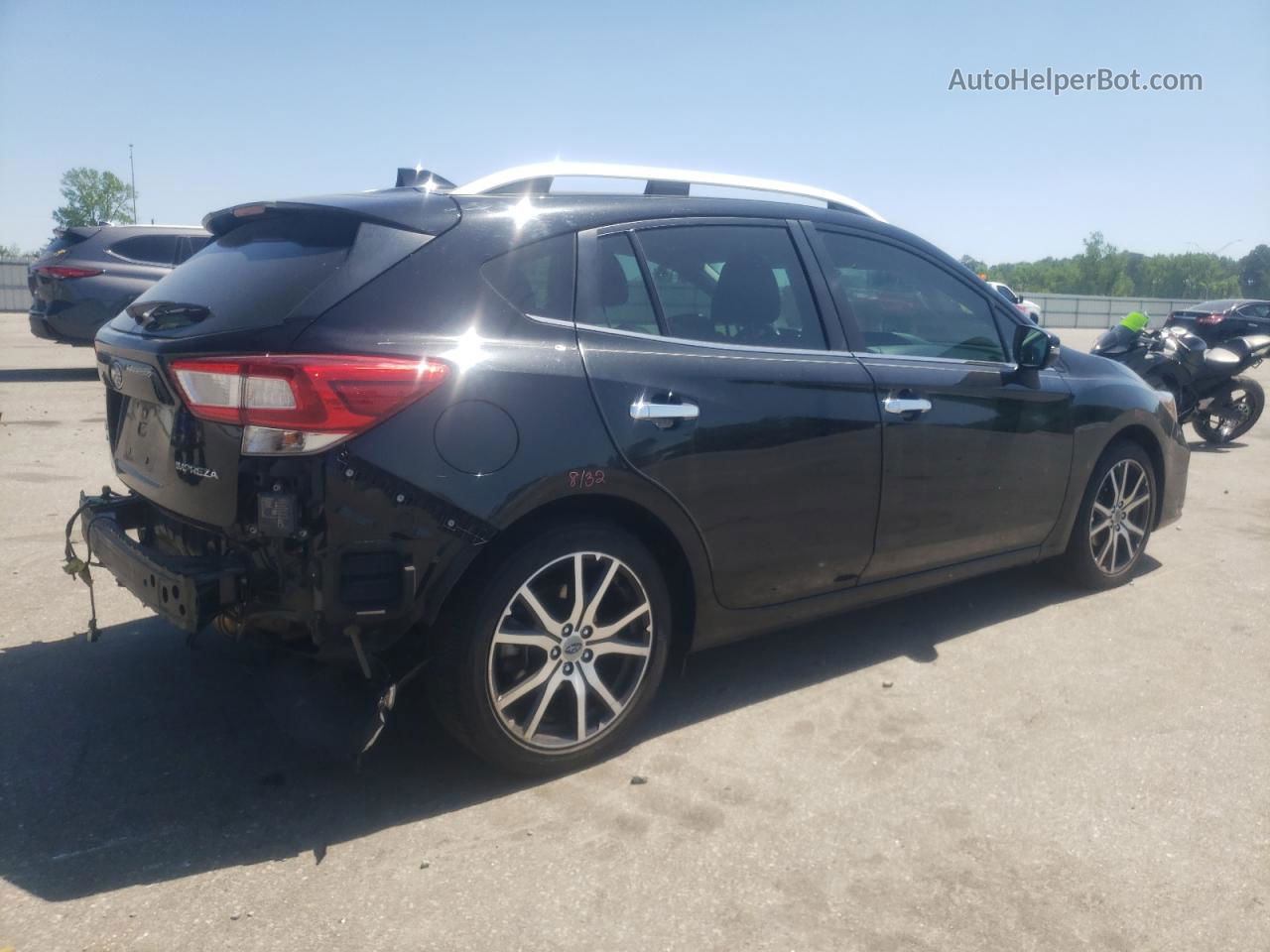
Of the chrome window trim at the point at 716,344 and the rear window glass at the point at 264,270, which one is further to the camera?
the chrome window trim at the point at 716,344

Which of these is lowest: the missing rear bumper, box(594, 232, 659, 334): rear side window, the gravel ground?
the gravel ground

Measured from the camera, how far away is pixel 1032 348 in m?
4.77

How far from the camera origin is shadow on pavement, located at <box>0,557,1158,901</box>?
2979 millimetres

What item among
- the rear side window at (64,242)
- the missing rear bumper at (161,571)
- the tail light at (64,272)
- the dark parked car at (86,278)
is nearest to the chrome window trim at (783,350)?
the missing rear bumper at (161,571)

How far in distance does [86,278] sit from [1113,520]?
11.3 metres

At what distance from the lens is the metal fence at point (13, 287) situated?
3164 centimetres

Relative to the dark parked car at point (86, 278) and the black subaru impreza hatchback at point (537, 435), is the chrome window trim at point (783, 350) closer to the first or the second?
the black subaru impreza hatchback at point (537, 435)

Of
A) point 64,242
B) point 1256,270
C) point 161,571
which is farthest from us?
point 1256,270

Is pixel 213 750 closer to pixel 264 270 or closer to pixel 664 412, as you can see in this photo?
pixel 264 270

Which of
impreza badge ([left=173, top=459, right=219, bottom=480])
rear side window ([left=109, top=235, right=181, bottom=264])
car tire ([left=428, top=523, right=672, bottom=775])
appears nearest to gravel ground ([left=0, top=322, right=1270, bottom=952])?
car tire ([left=428, top=523, right=672, bottom=775])

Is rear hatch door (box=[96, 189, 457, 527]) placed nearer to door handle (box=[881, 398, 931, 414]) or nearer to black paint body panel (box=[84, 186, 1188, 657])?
black paint body panel (box=[84, 186, 1188, 657])

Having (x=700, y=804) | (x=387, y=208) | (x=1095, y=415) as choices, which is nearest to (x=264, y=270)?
(x=387, y=208)

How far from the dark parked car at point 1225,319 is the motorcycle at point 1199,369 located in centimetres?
1334

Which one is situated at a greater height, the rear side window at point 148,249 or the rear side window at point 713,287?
the rear side window at point 148,249
